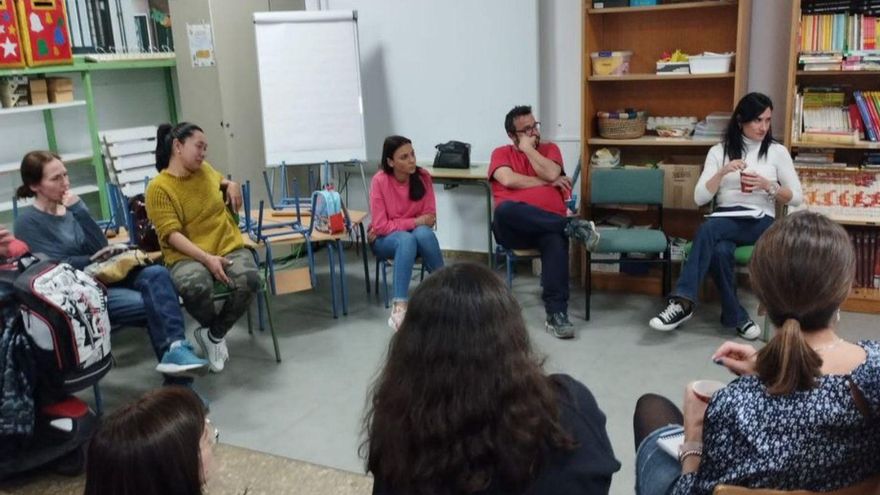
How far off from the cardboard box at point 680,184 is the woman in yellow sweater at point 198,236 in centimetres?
234

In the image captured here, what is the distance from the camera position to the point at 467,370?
1.17m

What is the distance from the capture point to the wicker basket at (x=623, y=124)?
429 centimetres

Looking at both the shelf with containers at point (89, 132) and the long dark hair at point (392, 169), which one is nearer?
the long dark hair at point (392, 169)

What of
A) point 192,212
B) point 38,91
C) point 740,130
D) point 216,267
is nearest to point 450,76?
point 740,130

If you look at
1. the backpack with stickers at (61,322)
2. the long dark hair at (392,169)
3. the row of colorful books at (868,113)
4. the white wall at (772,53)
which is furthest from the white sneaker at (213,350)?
the row of colorful books at (868,113)

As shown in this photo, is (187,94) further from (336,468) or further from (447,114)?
(336,468)

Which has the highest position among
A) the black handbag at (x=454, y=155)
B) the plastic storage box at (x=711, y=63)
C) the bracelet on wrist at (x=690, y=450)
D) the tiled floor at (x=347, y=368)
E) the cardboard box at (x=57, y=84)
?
the cardboard box at (x=57, y=84)

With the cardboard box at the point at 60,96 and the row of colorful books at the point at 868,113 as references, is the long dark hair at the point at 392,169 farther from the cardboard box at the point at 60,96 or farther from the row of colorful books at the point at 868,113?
the row of colorful books at the point at 868,113

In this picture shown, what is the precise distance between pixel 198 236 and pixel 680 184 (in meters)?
2.62

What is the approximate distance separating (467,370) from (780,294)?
0.62m

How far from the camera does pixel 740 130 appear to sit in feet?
12.4

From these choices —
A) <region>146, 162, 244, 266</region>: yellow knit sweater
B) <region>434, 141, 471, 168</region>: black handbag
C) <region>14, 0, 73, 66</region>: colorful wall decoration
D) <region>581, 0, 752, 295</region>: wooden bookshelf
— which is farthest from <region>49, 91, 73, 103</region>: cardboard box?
<region>581, 0, 752, 295</region>: wooden bookshelf

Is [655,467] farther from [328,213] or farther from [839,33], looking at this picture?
[839,33]

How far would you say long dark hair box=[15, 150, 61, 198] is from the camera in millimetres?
3117
